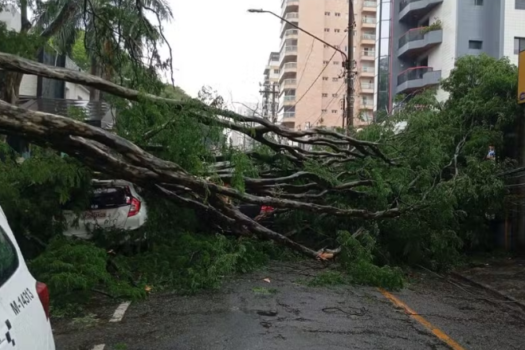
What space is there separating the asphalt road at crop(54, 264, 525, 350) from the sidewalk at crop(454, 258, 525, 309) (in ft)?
2.42

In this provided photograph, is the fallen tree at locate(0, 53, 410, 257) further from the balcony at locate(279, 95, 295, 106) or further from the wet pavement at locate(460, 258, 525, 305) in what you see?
the balcony at locate(279, 95, 295, 106)

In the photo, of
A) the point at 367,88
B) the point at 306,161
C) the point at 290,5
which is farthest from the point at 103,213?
the point at 290,5

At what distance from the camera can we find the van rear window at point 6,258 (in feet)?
8.70

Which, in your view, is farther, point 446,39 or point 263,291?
point 446,39

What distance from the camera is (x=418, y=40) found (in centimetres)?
4325

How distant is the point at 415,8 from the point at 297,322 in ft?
139

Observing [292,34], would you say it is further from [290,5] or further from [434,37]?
[434,37]

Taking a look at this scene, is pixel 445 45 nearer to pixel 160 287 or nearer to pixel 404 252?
pixel 404 252

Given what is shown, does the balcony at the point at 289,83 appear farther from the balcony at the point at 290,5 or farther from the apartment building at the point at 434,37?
the apartment building at the point at 434,37

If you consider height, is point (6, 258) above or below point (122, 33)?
below

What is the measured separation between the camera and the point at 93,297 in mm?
7672

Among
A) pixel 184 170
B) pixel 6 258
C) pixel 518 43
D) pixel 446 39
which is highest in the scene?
pixel 446 39

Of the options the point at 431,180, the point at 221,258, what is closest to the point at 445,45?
the point at 431,180

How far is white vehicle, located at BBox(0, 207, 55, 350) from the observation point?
2307 millimetres
